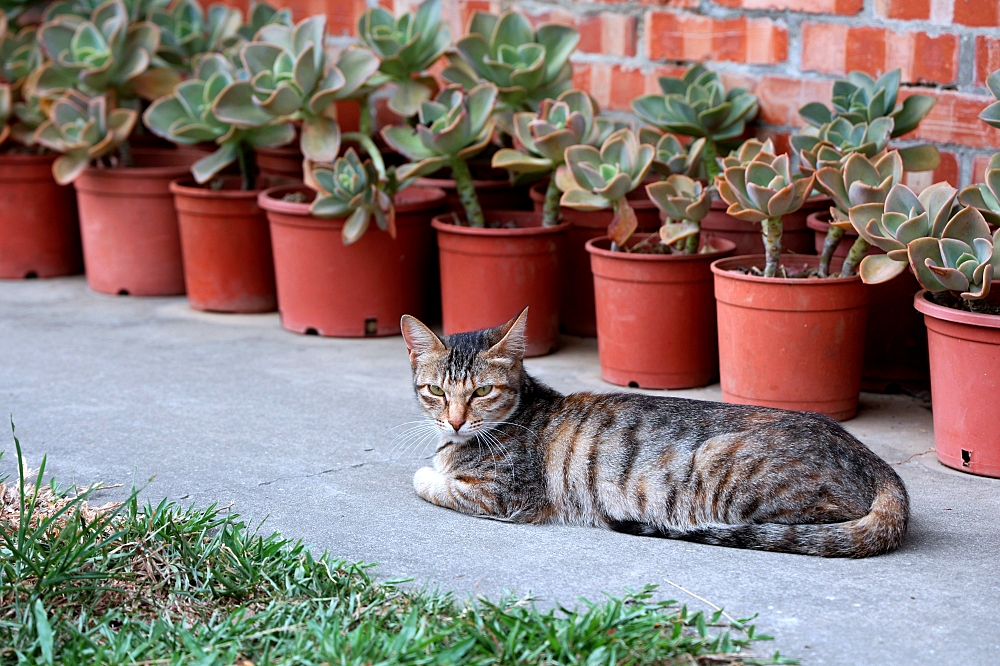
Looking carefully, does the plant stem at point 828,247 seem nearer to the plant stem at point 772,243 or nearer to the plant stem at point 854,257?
the plant stem at point 854,257

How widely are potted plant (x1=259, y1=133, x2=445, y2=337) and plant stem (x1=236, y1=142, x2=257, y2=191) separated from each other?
1.15 ft

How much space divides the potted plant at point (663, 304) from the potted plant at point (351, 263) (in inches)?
39.9

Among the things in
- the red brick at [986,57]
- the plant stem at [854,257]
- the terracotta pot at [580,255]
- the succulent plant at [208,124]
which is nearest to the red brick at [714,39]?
the terracotta pot at [580,255]

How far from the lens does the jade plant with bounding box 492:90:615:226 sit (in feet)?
13.9

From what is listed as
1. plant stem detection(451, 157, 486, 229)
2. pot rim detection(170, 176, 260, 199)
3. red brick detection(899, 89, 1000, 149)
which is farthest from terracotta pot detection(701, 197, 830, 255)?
pot rim detection(170, 176, 260, 199)

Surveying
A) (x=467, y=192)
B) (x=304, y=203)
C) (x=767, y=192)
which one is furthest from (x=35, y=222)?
(x=767, y=192)

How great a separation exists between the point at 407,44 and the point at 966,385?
2654mm

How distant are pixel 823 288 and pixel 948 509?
2.87ft

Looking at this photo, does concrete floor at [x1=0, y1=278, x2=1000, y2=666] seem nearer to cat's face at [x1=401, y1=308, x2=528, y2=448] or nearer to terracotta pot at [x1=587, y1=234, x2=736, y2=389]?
terracotta pot at [x1=587, y1=234, x2=736, y2=389]

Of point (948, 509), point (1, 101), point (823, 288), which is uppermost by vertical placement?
point (1, 101)

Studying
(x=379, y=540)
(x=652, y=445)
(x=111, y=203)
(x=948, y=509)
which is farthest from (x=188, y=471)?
(x=111, y=203)

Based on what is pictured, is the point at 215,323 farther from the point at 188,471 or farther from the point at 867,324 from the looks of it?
the point at 867,324

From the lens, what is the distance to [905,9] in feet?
13.5

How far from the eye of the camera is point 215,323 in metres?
5.20
